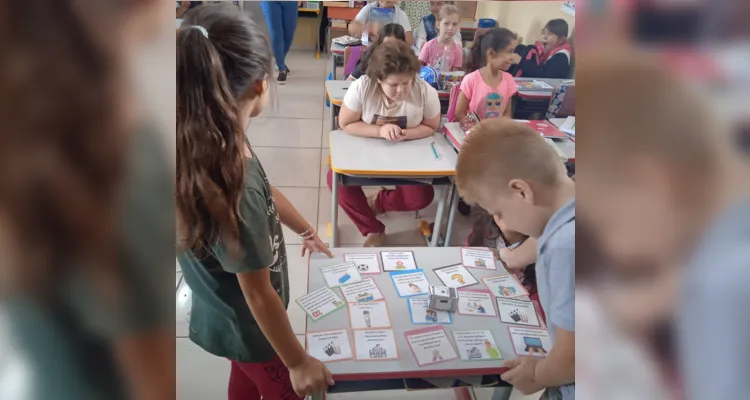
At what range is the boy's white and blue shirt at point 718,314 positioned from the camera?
0.24m

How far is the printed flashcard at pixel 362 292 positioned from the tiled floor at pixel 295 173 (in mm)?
83

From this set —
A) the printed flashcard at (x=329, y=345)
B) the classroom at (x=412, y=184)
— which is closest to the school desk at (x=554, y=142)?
the classroom at (x=412, y=184)

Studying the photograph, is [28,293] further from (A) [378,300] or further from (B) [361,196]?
(B) [361,196]

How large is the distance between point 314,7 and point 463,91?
0.70 ft

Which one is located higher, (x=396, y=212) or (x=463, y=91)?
(x=463, y=91)

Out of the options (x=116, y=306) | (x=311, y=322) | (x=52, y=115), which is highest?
(x=52, y=115)

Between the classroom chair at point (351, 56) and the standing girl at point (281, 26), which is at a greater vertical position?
the standing girl at point (281, 26)

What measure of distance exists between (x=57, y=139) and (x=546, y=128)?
0.38 m

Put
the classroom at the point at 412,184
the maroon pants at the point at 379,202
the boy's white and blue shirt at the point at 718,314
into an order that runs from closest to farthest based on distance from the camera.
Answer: the boy's white and blue shirt at the point at 718,314, the classroom at the point at 412,184, the maroon pants at the point at 379,202

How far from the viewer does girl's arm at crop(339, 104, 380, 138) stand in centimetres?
70

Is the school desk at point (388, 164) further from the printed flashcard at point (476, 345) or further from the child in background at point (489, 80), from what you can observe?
the printed flashcard at point (476, 345)

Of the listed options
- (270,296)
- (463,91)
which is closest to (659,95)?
(463,91)

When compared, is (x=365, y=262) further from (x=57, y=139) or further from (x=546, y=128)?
(x=57, y=139)

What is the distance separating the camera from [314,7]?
529 millimetres
